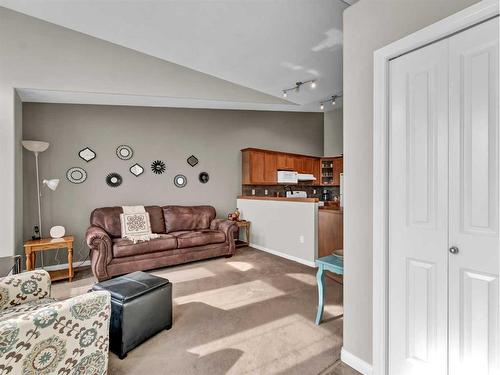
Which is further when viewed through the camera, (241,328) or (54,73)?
(54,73)

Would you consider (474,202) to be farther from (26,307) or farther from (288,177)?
(288,177)

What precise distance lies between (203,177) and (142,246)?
2086 millimetres

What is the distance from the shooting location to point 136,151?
4.94 meters

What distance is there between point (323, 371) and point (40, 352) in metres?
1.69

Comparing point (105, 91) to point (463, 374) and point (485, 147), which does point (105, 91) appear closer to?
point (485, 147)

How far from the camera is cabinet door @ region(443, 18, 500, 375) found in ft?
4.15

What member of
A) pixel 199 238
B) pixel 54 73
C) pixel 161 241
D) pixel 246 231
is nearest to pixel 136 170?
pixel 161 241

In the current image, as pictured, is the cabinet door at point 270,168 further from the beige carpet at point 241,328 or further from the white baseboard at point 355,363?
the white baseboard at point 355,363

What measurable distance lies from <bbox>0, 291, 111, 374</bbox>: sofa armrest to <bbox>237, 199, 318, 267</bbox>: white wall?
3.23 m

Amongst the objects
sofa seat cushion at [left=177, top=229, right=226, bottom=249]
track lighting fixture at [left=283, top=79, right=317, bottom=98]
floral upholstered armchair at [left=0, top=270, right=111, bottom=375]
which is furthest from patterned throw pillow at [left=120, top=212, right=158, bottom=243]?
track lighting fixture at [left=283, top=79, right=317, bottom=98]

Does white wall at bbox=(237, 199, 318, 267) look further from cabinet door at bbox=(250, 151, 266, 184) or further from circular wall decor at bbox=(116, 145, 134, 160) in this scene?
circular wall decor at bbox=(116, 145, 134, 160)

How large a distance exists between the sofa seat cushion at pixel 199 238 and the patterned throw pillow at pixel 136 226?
417 millimetres

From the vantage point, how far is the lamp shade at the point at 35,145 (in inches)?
147

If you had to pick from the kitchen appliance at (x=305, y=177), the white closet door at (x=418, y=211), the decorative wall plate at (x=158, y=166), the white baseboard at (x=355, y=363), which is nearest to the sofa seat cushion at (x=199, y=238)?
the decorative wall plate at (x=158, y=166)
